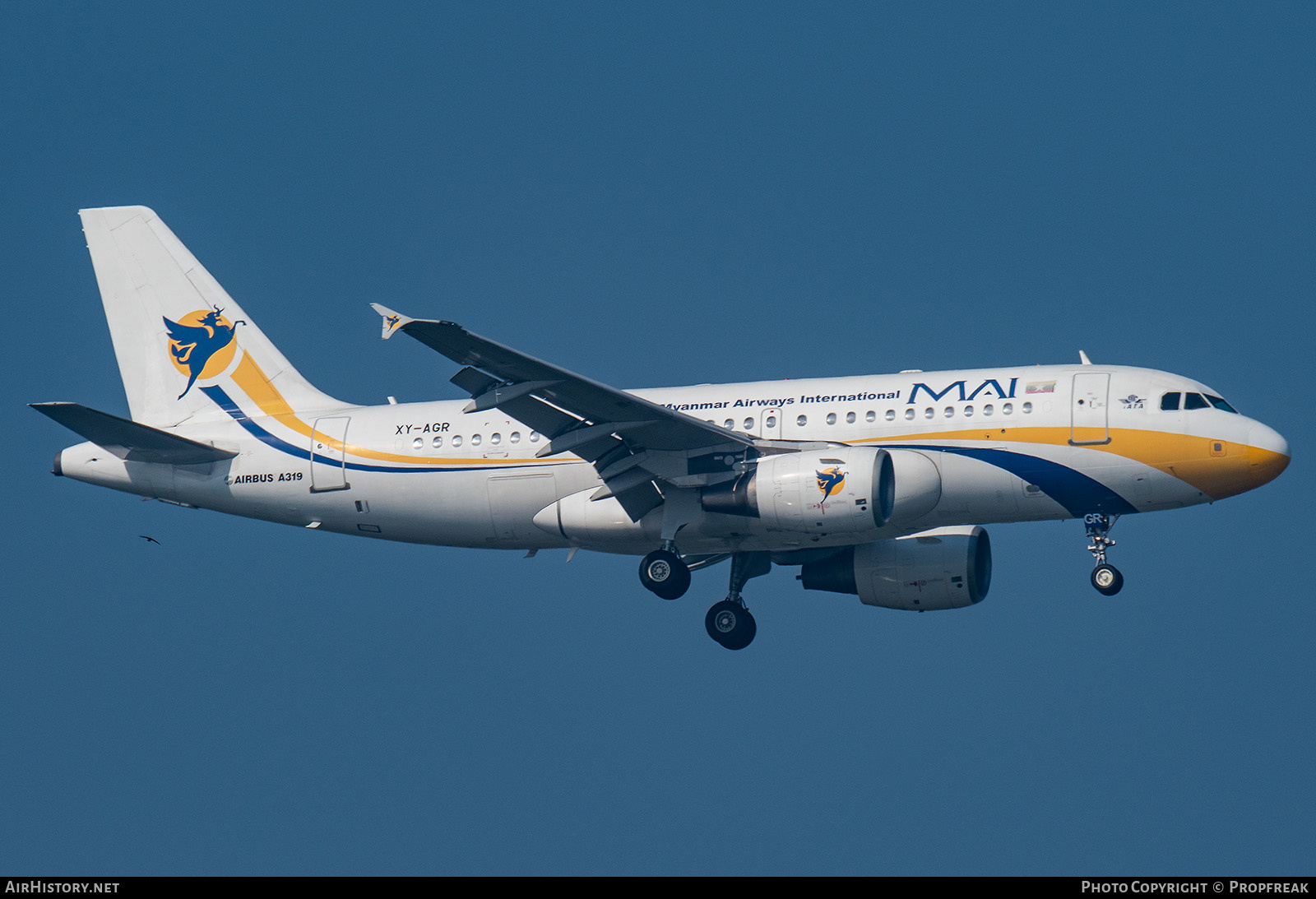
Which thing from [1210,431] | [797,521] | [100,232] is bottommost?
[797,521]

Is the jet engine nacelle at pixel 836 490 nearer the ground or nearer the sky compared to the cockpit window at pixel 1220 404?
nearer the ground

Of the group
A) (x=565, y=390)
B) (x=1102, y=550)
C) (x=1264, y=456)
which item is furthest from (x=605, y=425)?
(x=1264, y=456)

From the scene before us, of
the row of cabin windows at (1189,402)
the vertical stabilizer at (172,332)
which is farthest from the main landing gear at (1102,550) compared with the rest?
the vertical stabilizer at (172,332)

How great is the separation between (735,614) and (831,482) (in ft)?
19.8

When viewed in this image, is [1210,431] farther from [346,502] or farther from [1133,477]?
[346,502]

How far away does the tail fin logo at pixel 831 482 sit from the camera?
113ft

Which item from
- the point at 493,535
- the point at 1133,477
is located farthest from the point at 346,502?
the point at 1133,477

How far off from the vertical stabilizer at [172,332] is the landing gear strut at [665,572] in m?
9.20

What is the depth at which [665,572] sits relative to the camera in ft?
120

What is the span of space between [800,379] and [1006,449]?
4933 mm

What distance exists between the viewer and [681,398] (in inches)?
1495

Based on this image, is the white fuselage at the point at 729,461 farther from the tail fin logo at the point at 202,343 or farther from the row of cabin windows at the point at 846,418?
the tail fin logo at the point at 202,343

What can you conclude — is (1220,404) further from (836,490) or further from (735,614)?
(735,614)

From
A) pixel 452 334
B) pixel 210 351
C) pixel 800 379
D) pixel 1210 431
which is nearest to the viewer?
pixel 452 334
